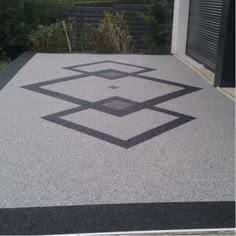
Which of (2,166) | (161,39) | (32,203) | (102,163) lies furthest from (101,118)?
(161,39)

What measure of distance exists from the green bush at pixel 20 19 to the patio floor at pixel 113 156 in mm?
2778

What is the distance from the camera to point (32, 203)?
Result: 89.4 inches

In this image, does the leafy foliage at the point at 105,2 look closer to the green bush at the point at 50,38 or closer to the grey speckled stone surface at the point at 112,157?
the green bush at the point at 50,38

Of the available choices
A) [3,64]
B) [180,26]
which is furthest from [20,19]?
[180,26]

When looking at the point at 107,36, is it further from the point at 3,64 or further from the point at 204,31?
the point at 204,31

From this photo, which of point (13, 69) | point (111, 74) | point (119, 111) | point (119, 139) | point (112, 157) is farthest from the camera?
point (13, 69)

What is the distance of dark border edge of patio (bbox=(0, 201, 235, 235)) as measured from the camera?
203 centimetres

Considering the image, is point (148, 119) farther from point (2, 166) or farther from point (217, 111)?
point (2, 166)

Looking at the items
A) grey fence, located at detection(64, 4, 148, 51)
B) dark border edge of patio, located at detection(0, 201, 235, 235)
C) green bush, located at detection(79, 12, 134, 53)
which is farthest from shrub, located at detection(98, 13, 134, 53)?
dark border edge of patio, located at detection(0, 201, 235, 235)

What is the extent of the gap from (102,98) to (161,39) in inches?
172

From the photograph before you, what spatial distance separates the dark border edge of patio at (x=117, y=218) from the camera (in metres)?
2.03

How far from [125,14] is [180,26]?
160 cm

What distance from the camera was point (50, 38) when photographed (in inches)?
308

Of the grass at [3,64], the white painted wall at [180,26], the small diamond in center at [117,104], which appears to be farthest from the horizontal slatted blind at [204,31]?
the grass at [3,64]
